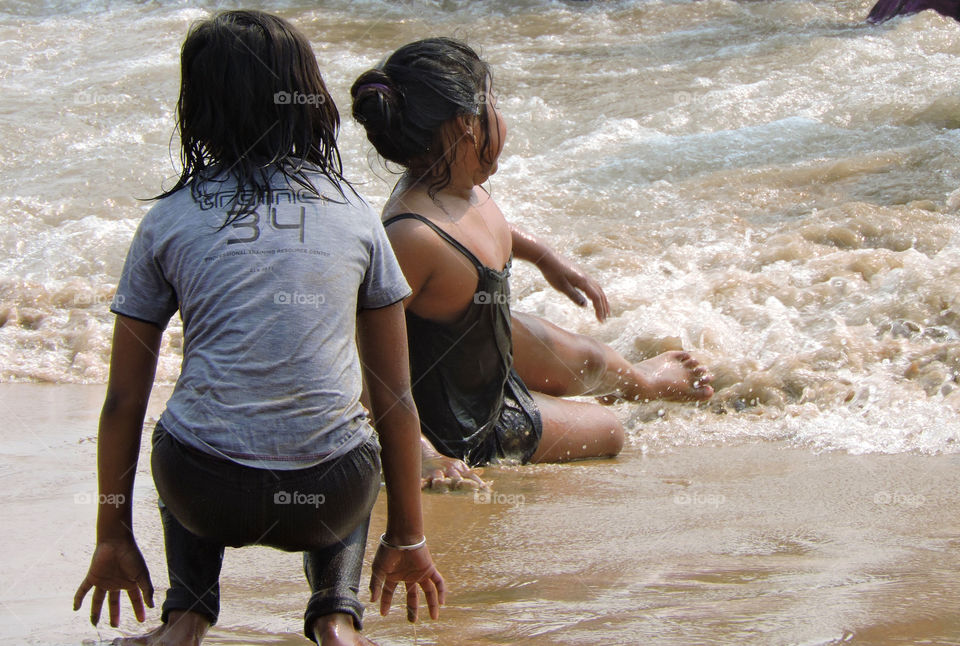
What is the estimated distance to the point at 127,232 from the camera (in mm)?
6652

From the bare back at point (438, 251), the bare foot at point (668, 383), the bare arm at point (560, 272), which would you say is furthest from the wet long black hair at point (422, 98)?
the bare foot at point (668, 383)

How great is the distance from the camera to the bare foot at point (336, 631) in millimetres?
1727

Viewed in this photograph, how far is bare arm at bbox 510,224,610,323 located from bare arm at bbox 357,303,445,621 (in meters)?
1.90

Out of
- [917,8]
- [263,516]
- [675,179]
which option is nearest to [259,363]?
[263,516]

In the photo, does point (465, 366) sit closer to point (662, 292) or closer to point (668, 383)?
point (668, 383)

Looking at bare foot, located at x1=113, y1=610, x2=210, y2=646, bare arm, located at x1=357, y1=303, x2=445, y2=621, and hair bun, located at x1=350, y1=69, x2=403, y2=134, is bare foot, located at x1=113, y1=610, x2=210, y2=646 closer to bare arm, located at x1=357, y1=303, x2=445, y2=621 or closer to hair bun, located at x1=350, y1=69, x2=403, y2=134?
bare arm, located at x1=357, y1=303, x2=445, y2=621

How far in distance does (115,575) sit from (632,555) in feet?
3.96

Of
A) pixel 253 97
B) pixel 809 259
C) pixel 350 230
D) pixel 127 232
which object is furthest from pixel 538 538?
pixel 127 232

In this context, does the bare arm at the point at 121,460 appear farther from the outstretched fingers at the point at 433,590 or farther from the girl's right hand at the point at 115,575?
the outstretched fingers at the point at 433,590

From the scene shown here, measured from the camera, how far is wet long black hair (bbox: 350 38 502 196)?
2992 millimetres

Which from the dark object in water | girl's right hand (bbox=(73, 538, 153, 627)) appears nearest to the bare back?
girl's right hand (bbox=(73, 538, 153, 627))

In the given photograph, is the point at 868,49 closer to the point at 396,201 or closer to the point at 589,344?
the point at 589,344

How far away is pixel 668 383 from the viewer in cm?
418

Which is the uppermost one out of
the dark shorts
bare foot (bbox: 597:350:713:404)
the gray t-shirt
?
the gray t-shirt
